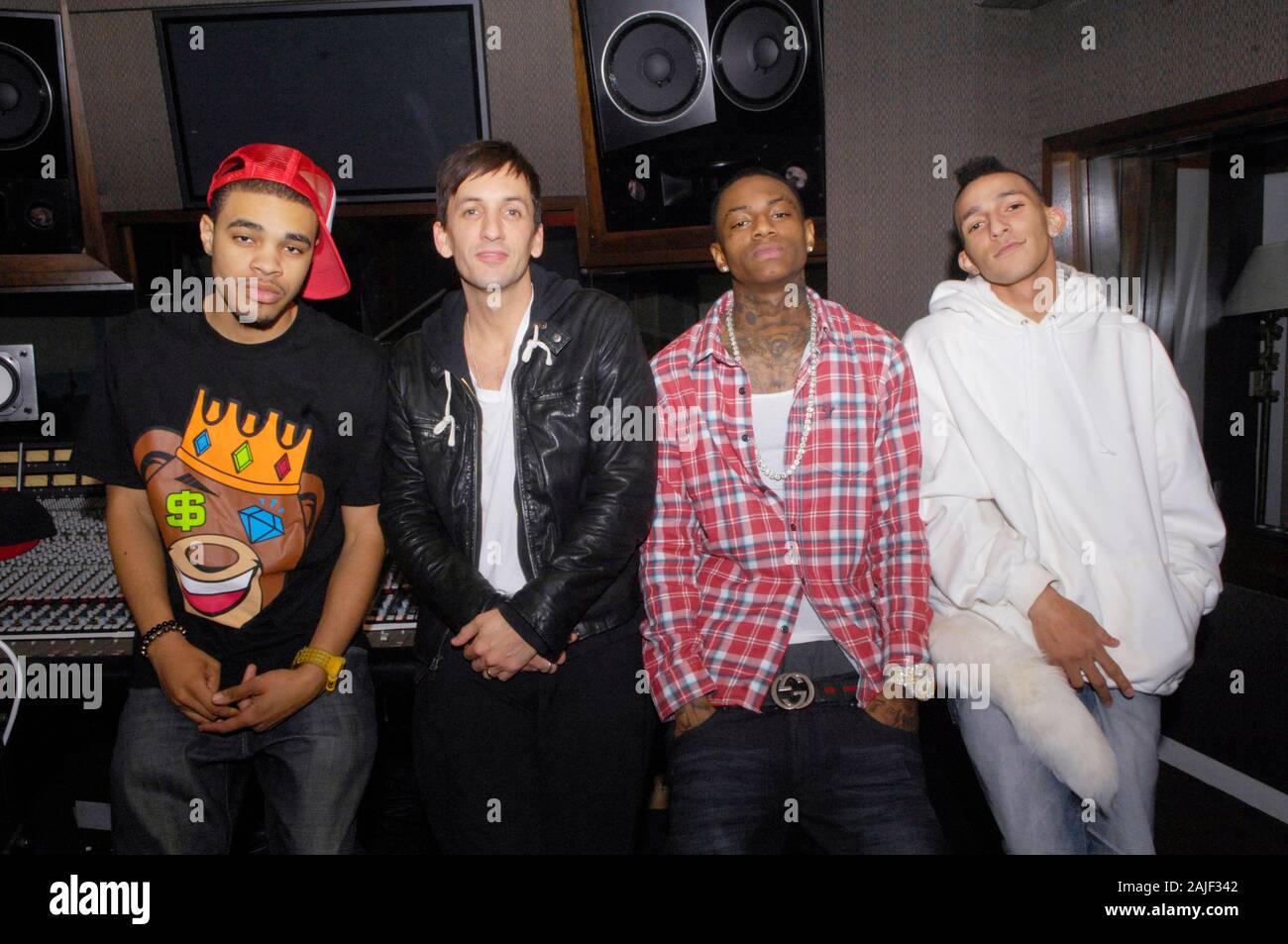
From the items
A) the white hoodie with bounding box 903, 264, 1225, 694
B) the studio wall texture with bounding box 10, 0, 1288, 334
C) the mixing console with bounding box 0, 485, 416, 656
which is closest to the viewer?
the white hoodie with bounding box 903, 264, 1225, 694

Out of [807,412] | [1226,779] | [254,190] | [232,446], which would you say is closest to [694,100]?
[807,412]

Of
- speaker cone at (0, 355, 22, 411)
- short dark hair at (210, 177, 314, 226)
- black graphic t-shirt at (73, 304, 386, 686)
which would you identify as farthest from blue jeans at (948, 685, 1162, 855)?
speaker cone at (0, 355, 22, 411)

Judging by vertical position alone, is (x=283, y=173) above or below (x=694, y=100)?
below

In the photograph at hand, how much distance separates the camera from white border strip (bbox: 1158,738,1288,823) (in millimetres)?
2482

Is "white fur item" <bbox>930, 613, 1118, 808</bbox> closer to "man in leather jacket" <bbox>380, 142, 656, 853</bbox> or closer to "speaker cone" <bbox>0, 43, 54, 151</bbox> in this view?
"man in leather jacket" <bbox>380, 142, 656, 853</bbox>

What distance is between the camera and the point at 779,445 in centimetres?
178

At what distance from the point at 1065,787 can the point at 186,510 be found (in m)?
1.66

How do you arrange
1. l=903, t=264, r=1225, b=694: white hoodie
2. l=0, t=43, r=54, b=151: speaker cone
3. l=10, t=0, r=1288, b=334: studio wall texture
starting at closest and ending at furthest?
l=903, t=264, r=1225, b=694: white hoodie → l=0, t=43, r=54, b=151: speaker cone → l=10, t=0, r=1288, b=334: studio wall texture

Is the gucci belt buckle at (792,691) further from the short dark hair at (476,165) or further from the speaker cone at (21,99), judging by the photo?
the speaker cone at (21,99)

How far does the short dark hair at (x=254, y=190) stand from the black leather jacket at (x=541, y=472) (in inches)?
14.0

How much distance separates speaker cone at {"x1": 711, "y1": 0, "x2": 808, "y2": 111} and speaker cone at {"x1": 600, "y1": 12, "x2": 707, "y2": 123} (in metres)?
0.06
